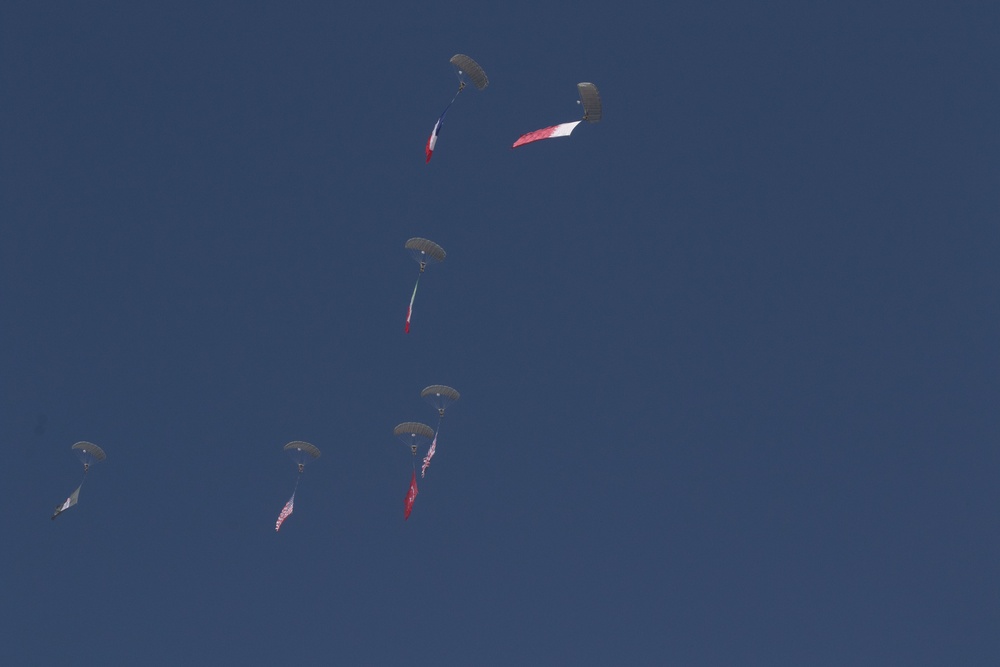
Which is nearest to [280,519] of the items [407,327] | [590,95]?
[407,327]

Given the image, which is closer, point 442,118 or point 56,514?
point 442,118

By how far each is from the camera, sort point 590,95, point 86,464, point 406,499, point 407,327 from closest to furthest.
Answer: point 590,95 < point 407,327 < point 406,499 < point 86,464

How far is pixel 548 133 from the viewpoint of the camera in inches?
2169

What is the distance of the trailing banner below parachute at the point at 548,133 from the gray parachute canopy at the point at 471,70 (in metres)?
3.21

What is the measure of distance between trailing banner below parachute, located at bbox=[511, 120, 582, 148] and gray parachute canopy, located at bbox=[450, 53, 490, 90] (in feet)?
10.5

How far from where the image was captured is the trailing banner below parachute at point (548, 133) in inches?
2131

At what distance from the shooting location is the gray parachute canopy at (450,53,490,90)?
56812mm

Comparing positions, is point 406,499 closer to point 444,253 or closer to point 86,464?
point 444,253

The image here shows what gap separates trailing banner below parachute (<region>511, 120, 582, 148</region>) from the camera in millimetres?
54125

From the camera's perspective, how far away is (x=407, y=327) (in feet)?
192

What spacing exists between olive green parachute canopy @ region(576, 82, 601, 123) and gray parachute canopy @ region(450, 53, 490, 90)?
5.16m

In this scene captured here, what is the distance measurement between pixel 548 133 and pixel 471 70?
4648 millimetres

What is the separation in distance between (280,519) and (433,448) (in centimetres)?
853

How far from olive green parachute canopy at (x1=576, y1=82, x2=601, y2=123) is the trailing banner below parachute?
522 mm
